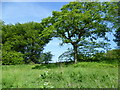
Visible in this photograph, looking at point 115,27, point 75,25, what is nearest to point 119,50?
point 115,27

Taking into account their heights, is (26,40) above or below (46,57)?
above

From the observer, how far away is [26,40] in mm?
26219

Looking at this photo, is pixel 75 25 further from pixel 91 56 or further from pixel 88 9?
pixel 91 56

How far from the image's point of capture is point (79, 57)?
694 inches

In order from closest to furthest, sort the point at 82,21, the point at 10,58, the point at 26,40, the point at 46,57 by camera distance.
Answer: the point at 82,21 < the point at 10,58 < the point at 46,57 < the point at 26,40

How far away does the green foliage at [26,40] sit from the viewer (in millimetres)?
25531

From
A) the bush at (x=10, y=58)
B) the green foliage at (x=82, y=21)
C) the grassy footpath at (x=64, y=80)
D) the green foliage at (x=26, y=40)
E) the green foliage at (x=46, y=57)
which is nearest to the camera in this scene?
the grassy footpath at (x=64, y=80)

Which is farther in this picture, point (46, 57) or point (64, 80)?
point (46, 57)

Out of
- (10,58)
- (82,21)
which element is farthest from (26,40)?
(82,21)

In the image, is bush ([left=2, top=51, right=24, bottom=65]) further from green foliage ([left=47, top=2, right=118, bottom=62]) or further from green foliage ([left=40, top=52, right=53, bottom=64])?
green foliage ([left=47, top=2, right=118, bottom=62])

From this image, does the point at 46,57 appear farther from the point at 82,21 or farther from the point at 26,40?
the point at 82,21

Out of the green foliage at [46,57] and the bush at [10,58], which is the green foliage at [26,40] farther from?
the bush at [10,58]

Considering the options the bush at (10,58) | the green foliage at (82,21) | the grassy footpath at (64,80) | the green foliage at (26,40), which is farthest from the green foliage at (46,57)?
the grassy footpath at (64,80)

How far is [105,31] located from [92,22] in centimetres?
199
